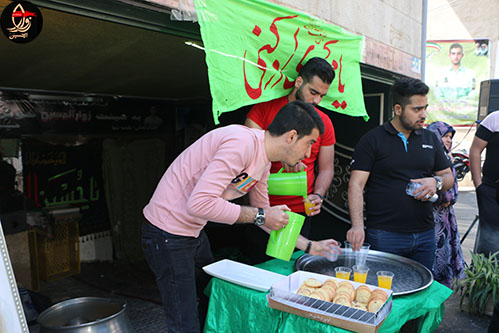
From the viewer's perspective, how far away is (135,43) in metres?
2.87

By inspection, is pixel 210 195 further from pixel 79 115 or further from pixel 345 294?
pixel 79 115

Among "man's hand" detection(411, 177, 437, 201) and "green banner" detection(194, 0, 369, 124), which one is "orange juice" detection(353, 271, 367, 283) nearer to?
"man's hand" detection(411, 177, 437, 201)

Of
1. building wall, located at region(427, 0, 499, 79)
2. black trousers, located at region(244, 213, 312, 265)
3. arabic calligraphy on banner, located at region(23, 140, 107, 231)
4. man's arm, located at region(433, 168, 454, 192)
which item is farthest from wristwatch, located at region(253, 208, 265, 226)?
building wall, located at region(427, 0, 499, 79)

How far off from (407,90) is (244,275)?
5.35 ft

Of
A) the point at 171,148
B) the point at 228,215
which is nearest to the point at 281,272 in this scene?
the point at 228,215

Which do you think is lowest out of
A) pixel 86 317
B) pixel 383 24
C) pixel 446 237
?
pixel 86 317

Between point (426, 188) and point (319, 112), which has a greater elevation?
point (319, 112)

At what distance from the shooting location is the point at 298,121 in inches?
70.7

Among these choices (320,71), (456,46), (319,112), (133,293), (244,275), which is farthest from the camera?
(456,46)

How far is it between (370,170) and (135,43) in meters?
1.95

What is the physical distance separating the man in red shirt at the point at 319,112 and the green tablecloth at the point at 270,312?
0.60 metres

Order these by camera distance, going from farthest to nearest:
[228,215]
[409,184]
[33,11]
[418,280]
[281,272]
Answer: [409,184]
[33,11]
[281,272]
[418,280]
[228,215]

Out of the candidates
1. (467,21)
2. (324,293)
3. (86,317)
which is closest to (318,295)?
(324,293)

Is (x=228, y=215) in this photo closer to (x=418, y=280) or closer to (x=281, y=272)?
(x=281, y=272)
